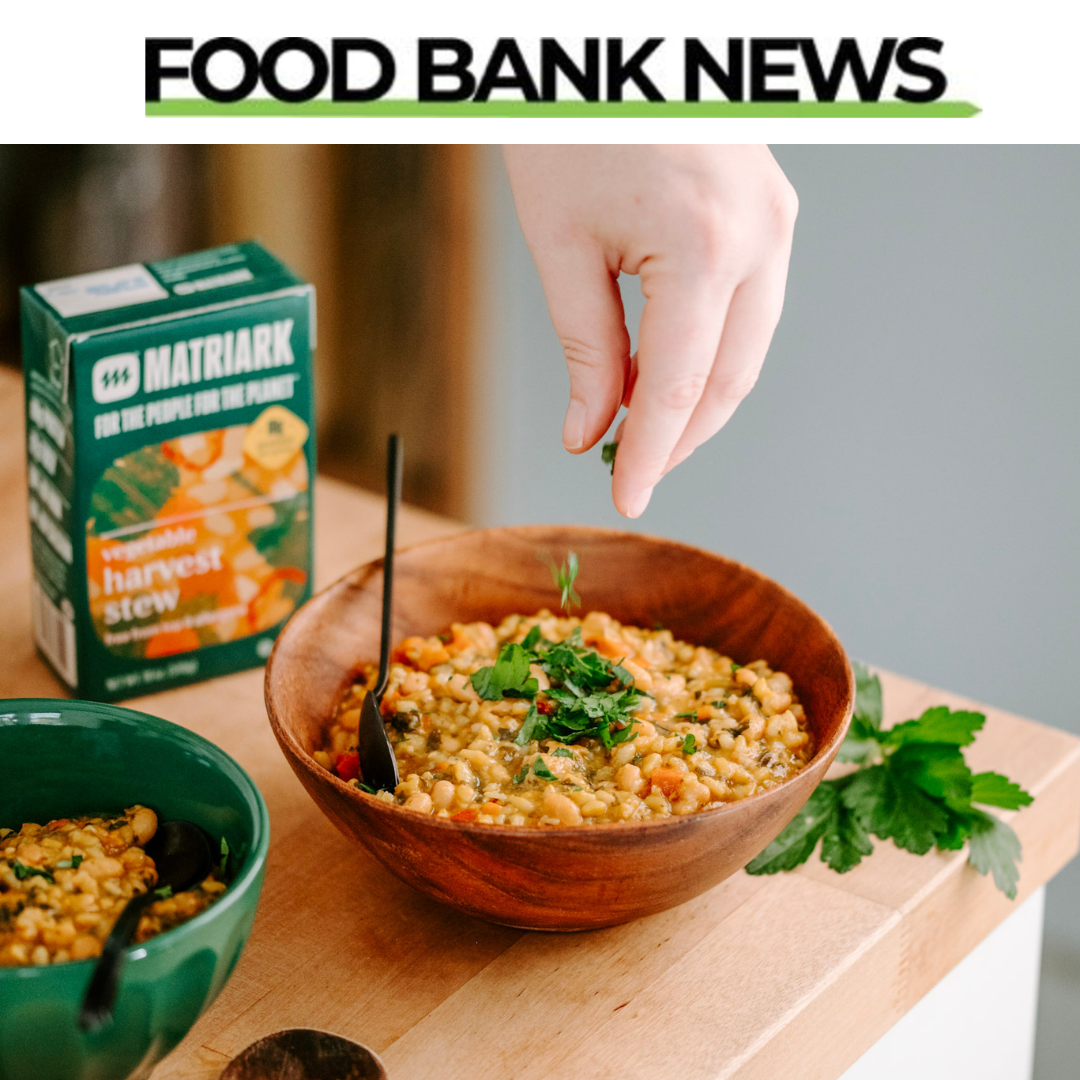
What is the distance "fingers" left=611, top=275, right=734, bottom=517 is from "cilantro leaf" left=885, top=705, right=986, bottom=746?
1.31ft

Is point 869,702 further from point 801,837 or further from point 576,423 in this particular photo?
point 576,423

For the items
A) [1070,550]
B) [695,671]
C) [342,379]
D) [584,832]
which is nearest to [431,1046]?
[584,832]

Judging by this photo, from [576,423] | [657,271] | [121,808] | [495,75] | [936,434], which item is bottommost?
[936,434]

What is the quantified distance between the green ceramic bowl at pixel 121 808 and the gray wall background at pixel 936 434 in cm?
179

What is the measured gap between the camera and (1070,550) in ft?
7.77

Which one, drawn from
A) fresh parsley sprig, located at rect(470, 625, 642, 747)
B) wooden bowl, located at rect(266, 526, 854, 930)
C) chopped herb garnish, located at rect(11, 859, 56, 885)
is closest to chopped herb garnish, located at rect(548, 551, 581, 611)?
wooden bowl, located at rect(266, 526, 854, 930)

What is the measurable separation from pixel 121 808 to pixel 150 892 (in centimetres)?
17

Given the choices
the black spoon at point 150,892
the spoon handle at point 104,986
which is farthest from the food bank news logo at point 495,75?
the spoon handle at point 104,986

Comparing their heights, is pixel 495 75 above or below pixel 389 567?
above

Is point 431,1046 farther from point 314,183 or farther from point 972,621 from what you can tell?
point 314,183

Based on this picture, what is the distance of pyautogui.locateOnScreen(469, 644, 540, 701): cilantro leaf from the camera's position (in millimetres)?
1164

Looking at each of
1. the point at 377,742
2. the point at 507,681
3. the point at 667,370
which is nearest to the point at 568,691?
the point at 507,681

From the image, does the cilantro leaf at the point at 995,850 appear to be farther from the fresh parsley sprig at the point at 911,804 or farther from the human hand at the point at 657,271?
the human hand at the point at 657,271

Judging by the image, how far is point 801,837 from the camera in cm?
122
